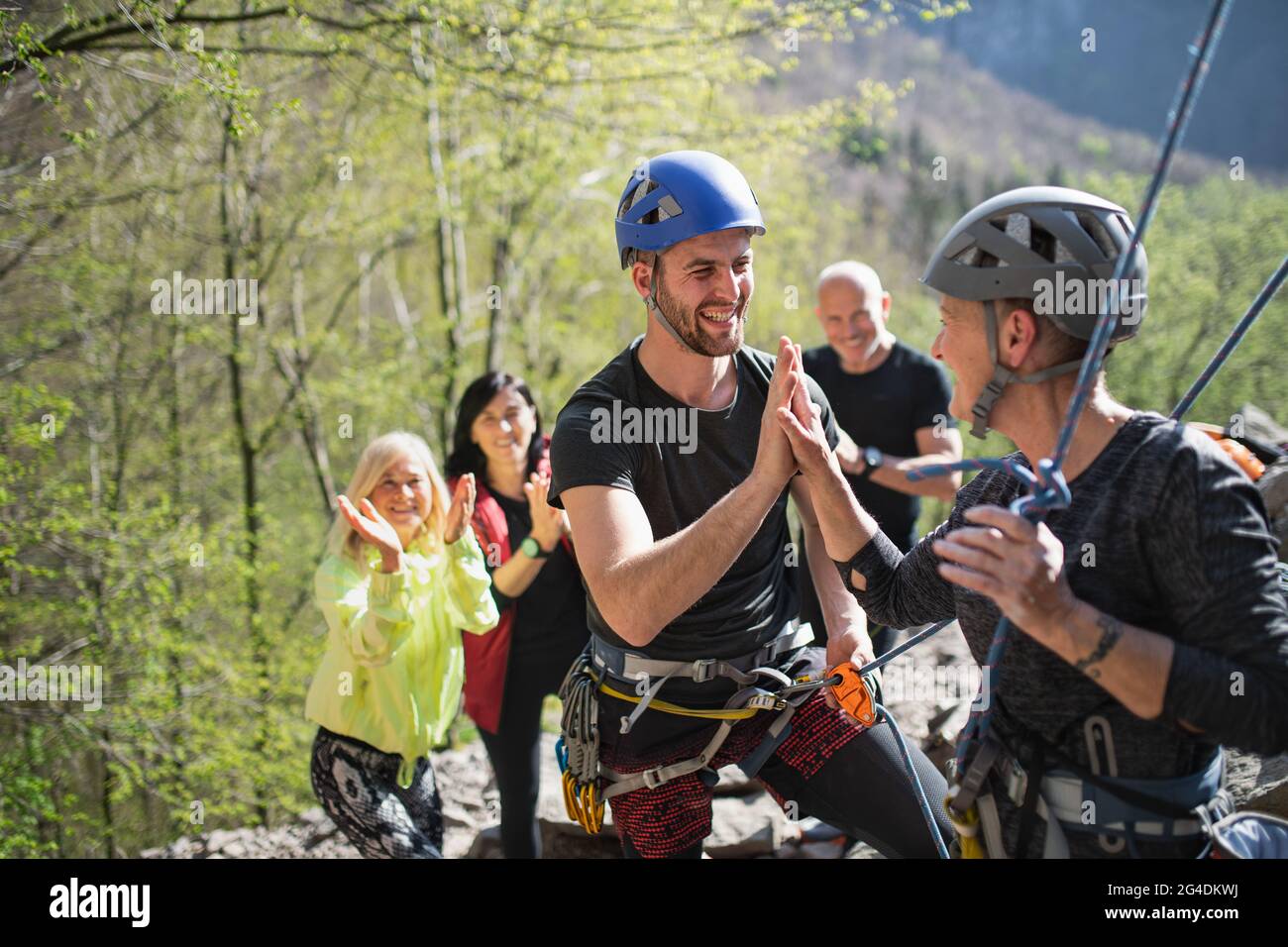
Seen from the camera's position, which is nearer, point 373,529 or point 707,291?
point 707,291

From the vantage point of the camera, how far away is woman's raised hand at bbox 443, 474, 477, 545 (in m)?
4.38

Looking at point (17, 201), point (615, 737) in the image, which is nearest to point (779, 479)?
point (615, 737)

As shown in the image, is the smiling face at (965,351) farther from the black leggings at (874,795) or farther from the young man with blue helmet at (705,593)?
the black leggings at (874,795)

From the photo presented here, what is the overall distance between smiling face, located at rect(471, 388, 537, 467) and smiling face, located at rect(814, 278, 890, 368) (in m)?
1.82

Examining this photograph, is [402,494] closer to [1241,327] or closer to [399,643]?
[399,643]

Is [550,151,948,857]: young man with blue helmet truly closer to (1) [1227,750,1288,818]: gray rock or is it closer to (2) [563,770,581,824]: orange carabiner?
(2) [563,770,581,824]: orange carabiner

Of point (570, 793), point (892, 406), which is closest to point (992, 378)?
point (570, 793)

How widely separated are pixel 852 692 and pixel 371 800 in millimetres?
2157

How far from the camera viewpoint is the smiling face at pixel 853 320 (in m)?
5.56

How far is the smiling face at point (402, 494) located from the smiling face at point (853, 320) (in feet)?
8.17

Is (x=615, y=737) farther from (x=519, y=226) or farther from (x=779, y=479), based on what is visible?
(x=519, y=226)

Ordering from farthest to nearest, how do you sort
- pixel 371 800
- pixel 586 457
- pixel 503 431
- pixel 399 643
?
pixel 503 431, pixel 399 643, pixel 371 800, pixel 586 457

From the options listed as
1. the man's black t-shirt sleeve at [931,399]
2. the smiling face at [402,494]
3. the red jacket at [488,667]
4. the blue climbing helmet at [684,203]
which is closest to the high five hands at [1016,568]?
the blue climbing helmet at [684,203]

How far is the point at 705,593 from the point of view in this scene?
3018 millimetres
